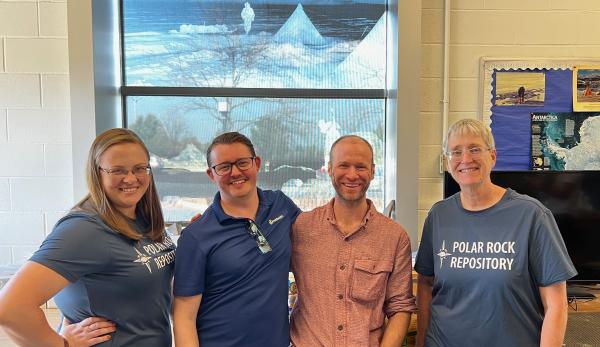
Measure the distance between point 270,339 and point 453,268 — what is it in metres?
0.64

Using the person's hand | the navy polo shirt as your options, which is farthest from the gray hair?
the person's hand

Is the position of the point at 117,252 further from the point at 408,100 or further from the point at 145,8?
the point at 145,8

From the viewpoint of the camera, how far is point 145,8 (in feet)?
8.66

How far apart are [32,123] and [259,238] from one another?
1583 millimetres

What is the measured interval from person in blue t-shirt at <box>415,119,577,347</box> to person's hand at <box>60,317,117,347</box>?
1045mm

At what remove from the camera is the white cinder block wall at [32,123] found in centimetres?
230

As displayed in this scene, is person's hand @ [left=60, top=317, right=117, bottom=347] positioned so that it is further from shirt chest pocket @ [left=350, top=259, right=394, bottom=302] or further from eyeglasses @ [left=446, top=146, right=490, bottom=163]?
eyeglasses @ [left=446, top=146, right=490, bottom=163]

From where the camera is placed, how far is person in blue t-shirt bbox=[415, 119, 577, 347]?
1.34 meters

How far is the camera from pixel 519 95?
2.37m

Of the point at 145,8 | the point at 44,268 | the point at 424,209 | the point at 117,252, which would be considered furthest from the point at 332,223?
the point at 145,8

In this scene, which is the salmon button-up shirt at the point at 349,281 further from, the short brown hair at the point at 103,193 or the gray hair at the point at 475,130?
the short brown hair at the point at 103,193

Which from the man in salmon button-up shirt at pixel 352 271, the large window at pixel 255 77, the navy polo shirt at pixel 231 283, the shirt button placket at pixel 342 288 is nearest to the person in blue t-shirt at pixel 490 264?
the man in salmon button-up shirt at pixel 352 271

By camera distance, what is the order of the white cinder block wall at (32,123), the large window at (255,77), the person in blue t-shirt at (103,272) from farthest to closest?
the large window at (255,77) → the white cinder block wall at (32,123) → the person in blue t-shirt at (103,272)

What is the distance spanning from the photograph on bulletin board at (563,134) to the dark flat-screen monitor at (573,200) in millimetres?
387
